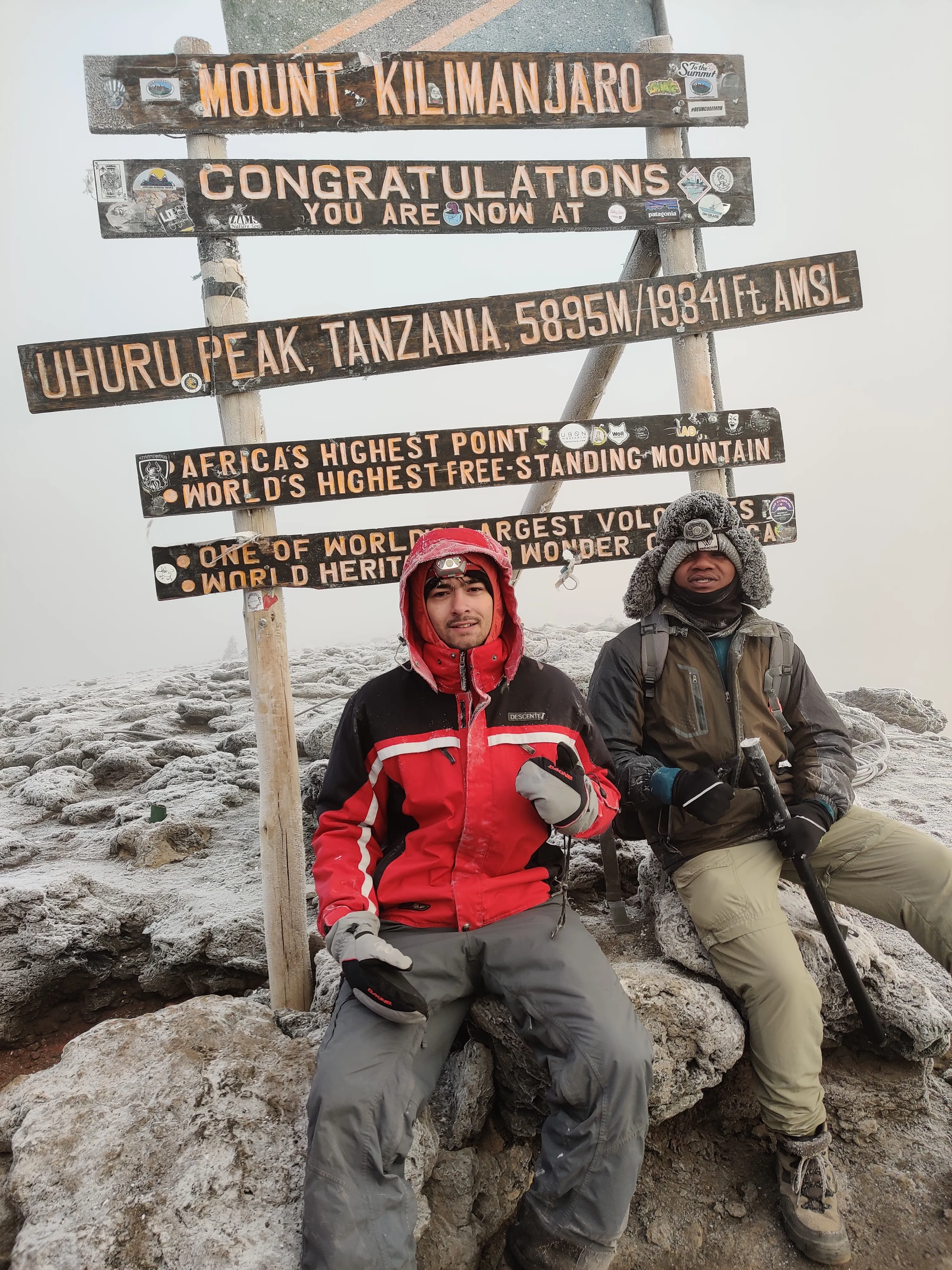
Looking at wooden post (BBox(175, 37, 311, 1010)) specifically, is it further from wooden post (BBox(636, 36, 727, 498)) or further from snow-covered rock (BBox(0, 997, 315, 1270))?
wooden post (BBox(636, 36, 727, 498))

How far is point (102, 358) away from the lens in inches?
148

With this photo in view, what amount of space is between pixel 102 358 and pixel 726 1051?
13.6 ft

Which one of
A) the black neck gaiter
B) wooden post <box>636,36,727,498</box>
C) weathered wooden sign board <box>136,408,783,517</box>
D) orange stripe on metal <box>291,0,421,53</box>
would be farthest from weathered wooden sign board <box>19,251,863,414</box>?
the black neck gaiter

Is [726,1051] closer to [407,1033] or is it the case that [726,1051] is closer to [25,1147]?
[407,1033]

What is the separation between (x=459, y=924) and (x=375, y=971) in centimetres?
38

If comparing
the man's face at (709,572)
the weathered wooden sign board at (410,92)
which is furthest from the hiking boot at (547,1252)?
the weathered wooden sign board at (410,92)

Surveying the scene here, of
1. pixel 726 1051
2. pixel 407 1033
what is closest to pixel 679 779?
pixel 726 1051

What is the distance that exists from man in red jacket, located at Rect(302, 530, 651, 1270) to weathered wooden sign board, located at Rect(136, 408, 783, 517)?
1.13 m

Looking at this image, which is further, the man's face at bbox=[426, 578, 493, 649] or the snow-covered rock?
the man's face at bbox=[426, 578, 493, 649]

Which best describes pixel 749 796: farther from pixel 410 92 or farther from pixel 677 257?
pixel 410 92

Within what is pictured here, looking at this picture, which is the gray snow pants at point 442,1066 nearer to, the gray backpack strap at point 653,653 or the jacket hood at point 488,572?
the jacket hood at point 488,572

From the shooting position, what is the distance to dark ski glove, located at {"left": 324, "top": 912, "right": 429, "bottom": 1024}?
238 cm

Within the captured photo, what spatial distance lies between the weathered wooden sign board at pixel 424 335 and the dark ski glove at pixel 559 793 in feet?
7.80

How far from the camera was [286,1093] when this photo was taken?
2.72 meters
